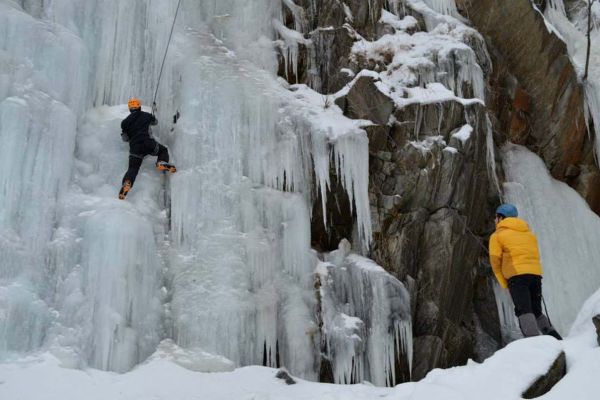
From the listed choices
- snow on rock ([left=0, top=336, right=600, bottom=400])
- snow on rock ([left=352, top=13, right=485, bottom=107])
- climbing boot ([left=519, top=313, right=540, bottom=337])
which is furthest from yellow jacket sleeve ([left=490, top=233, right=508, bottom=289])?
snow on rock ([left=352, top=13, right=485, bottom=107])

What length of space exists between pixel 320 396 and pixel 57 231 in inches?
117

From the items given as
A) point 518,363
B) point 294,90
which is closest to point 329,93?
point 294,90

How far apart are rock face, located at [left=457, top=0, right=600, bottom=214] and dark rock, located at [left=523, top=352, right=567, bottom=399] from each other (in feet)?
19.6

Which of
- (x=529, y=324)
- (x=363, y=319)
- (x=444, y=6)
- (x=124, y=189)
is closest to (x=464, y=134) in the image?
(x=444, y=6)

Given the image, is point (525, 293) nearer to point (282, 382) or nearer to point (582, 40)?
point (282, 382)

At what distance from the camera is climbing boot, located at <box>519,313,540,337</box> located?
473cm

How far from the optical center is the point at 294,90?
8430 mm

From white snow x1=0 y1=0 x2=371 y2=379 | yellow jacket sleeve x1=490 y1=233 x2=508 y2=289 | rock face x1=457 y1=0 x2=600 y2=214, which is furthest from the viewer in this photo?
rock face x1=457 y1=0 x2=600 y2=214

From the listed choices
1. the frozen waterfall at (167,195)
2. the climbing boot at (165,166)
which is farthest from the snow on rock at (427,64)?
the climbing boot at (165,166)

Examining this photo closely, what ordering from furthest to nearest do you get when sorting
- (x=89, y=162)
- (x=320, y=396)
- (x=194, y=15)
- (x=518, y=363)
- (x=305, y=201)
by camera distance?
1. (x=194, y=15)
2. (x=305, y=201)
3. (x=89, y=162)
4. (x=320, y=396)
5. (x=518, y=363)

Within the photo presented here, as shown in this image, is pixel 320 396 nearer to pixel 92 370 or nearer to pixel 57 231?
pixel 92 370

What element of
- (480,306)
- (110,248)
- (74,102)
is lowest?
(480,306)

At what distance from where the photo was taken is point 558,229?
8.93 m

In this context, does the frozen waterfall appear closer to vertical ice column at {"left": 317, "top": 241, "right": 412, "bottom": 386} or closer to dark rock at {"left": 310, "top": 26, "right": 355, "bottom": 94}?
vertical ice column at {"left": 317, "top": 241, "right": 412, "bottom": 386}
